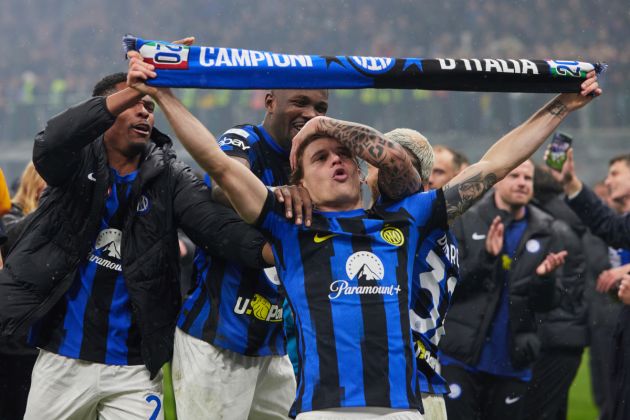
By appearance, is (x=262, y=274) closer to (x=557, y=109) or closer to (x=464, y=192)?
(x=464, y=192)

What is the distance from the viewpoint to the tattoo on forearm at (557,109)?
3.85m

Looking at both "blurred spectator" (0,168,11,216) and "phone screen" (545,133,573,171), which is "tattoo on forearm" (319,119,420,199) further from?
"phone screen" (545,133,573,171)

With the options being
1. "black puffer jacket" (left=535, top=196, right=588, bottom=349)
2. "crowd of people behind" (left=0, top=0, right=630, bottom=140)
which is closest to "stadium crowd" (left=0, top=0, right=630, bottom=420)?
"black puffer jacket" (left=535, top=196, right=588, bottom=349)

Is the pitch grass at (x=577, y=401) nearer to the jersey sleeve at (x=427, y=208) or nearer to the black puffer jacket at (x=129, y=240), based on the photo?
the black puffer jacket at (x=129, y=240)

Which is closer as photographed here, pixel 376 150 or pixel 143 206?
pixel 376 150

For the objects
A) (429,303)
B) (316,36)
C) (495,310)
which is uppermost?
(316,36)

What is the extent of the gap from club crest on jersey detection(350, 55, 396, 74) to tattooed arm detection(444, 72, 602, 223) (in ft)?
1.65

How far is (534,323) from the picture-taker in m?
6.35

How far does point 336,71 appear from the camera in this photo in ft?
11.7

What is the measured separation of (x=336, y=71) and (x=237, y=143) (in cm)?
74

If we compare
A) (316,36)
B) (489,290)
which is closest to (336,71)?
(489,290)

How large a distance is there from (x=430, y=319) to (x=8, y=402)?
111 inches

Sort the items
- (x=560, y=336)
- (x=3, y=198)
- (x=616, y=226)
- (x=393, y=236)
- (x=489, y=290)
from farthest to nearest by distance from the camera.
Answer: (x=560, y=336), (x=616, y=226), (x=489, y=290), (x=3, y=198), (x=393, y=236)

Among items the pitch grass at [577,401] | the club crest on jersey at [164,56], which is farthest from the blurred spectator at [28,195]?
the club crest on jersey at [164,56]
